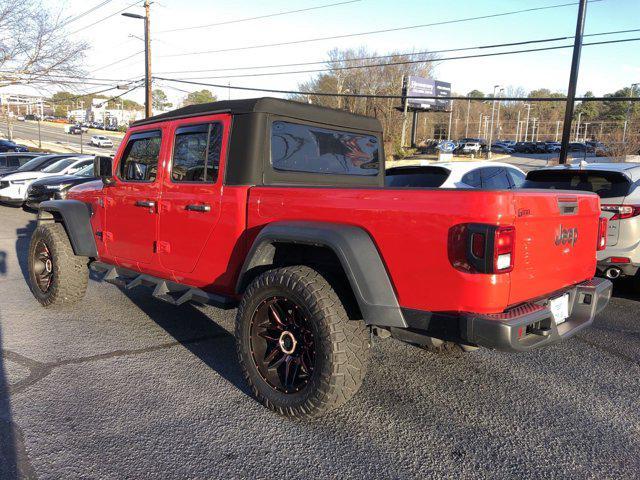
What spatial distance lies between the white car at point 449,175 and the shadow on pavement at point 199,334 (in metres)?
3.59

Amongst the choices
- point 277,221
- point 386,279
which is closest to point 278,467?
point 386,279

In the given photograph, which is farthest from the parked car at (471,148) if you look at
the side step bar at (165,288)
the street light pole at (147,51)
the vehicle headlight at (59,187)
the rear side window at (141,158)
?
the side step bar at (165,288)

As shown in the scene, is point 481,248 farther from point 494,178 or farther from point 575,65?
point 575,65

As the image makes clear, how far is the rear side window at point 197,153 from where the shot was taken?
3.81 metres

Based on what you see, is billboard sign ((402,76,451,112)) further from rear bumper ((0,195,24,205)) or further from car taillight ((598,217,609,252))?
car taillight ((598,217,609,252))

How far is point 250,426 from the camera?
3.10 m

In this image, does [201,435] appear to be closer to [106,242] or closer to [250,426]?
[250,426]

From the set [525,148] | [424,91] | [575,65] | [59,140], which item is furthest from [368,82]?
[575,65]

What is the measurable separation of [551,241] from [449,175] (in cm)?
485

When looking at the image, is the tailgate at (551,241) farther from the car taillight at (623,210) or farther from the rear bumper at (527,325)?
the car taillight at (623,210)

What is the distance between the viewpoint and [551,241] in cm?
292

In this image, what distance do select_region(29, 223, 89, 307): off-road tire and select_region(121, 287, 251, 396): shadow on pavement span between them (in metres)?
0.68

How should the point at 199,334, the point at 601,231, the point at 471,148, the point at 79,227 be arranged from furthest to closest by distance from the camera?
the point at 471,148
the point at 79,227
the point at 199,334
the point at 601,231

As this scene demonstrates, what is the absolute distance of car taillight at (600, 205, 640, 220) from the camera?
530 centimetres
